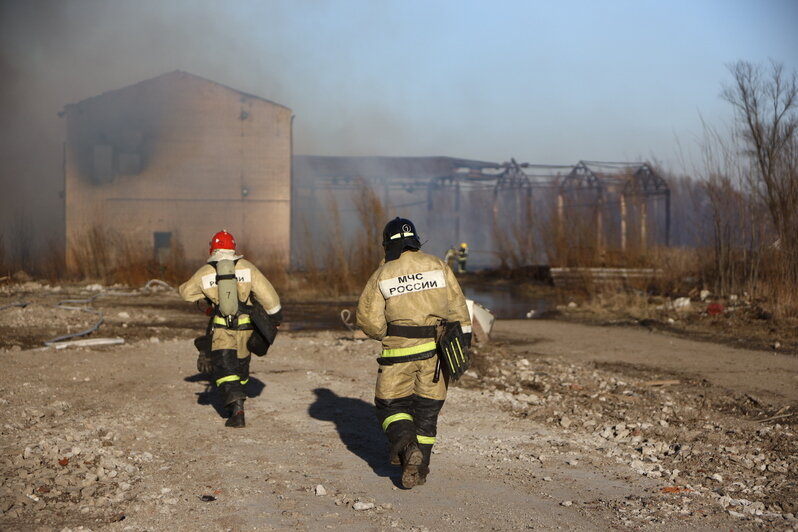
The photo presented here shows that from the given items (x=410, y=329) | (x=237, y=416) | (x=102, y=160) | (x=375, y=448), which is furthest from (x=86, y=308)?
(x=102, y=160)

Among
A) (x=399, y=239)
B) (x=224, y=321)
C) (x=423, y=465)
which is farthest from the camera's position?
(x=224, y=321)

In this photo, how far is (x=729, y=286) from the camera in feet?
55.8

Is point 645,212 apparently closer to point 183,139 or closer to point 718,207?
point 718,207

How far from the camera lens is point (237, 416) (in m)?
7.07

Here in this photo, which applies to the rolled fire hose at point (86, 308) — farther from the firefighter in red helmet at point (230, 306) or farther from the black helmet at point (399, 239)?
the black helmet at point (399, 239)

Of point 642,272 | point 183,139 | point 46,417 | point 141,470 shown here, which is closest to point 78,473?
point 141,470

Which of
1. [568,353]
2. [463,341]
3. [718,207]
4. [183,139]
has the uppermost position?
[183,139]

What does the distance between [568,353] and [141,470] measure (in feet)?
24.9

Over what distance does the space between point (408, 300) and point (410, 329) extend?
7.6 inches

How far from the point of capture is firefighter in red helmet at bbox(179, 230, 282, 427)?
23.4 ft

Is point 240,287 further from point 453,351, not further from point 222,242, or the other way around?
point 453,351

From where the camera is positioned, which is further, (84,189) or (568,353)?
(84,189)

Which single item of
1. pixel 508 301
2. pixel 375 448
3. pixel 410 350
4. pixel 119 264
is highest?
pixel 410 350

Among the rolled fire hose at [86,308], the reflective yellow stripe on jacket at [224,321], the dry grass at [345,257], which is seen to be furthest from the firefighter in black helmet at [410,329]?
the dry grass at [345,257]
